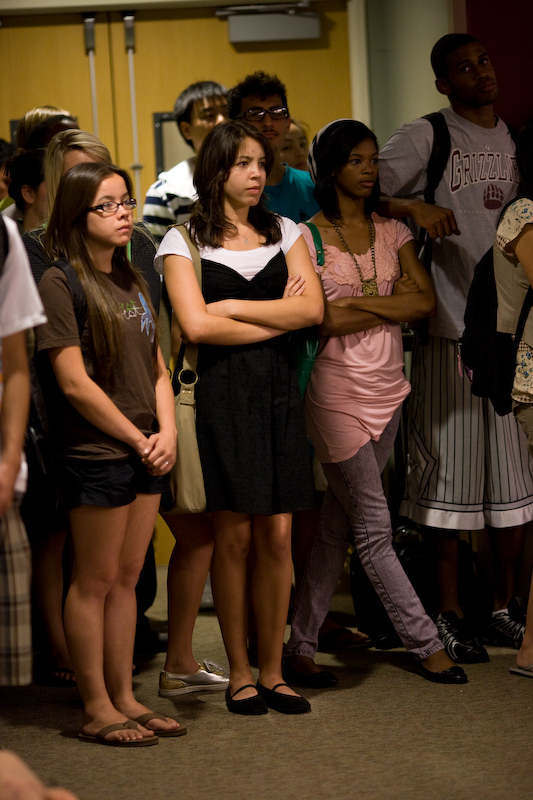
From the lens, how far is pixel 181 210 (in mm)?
3770

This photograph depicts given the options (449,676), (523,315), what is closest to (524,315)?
(523,315)

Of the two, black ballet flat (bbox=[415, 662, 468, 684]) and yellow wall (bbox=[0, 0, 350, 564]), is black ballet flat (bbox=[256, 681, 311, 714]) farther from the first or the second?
yellow wall (bbox=[0, 0, 350, 564])

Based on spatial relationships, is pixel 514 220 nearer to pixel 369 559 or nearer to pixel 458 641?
pixel 369 559

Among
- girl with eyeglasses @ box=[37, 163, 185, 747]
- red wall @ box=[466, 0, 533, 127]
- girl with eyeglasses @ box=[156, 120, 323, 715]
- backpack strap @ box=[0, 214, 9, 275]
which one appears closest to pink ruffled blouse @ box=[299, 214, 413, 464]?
girl with eyeglasses @ box=[156, 120, 323, 715]

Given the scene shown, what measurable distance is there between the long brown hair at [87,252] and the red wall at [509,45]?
1823mm

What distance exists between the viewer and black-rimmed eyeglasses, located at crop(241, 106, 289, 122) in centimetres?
325

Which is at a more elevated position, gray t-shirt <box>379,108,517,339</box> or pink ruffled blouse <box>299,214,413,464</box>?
gray t-shirt <box>379,108,517,339</box>

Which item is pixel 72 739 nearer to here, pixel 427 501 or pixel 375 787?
pixel 375 787

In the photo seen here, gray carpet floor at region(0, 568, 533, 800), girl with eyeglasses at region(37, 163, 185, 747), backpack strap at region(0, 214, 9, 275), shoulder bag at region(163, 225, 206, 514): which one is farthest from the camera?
shoulder bag at region(163, 225, 206, 514)

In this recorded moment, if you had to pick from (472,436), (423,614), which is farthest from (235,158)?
(423,614)

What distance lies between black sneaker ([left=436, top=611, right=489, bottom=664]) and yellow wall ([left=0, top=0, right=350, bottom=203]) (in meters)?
2.67

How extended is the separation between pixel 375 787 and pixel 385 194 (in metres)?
1.91

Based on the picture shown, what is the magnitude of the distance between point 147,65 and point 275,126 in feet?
5.67

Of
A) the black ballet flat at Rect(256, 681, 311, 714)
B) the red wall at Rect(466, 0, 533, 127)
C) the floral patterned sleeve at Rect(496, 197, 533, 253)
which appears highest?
the red wall at Rect(466, 0, 533, 127)
